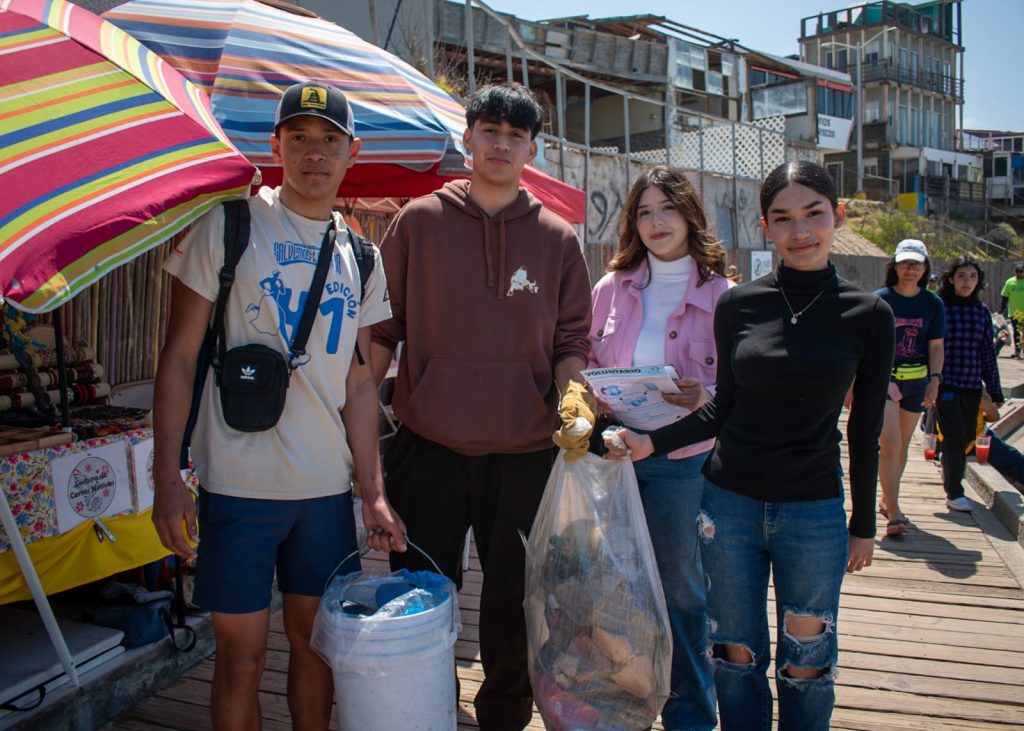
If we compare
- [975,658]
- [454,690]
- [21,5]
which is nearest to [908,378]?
[975,658]

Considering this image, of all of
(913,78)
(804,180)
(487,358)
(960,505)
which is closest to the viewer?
(804,180)

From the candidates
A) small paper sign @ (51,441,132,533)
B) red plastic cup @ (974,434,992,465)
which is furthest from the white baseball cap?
small paper sign @ (51,441,132,533)

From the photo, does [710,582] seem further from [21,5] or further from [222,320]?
[21,5]

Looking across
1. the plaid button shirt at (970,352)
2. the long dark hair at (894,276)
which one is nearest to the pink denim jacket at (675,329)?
the long dark hair at (894,276)

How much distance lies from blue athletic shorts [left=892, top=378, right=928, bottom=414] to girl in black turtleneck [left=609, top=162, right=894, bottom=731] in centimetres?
365

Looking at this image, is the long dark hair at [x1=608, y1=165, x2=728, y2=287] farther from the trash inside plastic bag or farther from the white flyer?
the trash inside plastic bag

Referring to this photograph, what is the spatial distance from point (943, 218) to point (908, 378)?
40973 mm

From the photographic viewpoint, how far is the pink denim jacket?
9.17 feet

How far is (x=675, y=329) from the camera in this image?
9.25 feet

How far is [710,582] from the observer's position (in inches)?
94.7

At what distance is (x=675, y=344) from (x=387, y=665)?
4.78 feet

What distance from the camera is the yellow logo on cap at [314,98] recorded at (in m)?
2.21

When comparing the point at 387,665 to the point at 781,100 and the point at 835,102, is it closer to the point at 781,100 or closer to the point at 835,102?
the point at 781,100

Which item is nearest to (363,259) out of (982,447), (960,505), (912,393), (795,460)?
(795,460)
